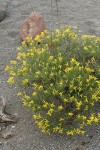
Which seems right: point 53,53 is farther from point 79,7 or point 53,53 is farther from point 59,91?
point 79,7

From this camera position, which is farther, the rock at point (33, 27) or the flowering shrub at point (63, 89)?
the rock at point (33, 27)

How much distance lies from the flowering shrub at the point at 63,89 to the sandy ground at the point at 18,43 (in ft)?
0.47

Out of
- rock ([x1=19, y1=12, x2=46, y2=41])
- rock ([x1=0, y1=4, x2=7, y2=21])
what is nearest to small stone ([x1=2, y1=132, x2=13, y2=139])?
rock ([x1=19, y1=12, x2=46, y2=41])

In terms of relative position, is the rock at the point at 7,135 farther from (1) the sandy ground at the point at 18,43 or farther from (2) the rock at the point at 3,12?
(2) the rock at the point at 3,12

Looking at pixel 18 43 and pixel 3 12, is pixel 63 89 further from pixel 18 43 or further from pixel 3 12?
pixel 3 12

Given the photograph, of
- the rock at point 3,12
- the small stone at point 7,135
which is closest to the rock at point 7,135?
the small stone at point 7,135

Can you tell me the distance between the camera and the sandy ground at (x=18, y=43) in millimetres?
4641

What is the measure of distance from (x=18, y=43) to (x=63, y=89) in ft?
7.62

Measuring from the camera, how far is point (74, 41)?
5293 mm

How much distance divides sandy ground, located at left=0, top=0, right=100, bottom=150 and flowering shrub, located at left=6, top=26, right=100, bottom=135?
5.6 inches

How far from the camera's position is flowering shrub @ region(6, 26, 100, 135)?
453cm

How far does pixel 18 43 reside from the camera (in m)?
6.67

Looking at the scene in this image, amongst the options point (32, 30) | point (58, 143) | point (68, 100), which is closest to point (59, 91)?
point (68, 100)

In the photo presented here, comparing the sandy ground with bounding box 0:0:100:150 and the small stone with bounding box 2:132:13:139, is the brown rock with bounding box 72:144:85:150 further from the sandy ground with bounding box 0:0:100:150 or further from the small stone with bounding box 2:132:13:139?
the small stone with bounding box 2:132:13:139
